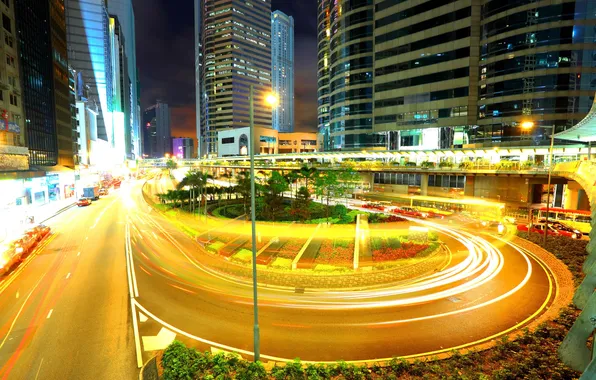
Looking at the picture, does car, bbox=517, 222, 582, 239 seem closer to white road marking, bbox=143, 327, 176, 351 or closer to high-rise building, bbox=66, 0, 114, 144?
white road marking, bbox=143, 327, 176, 351

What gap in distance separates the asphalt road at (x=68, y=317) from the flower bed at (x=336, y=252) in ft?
44.1

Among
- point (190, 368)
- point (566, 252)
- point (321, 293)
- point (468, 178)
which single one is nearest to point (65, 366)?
point (190, 368)

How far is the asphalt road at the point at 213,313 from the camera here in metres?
12.8

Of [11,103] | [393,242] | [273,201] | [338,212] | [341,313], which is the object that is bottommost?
[341,313]

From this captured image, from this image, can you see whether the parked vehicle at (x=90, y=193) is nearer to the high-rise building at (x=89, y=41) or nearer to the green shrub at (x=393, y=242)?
the green shrub at (x=393, y=242)

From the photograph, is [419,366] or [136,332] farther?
[136,332]

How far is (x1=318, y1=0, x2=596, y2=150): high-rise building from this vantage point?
49.1 meters

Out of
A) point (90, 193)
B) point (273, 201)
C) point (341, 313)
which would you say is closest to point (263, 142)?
point (90, 193)

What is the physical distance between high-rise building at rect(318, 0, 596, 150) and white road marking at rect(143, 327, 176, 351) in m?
60.5

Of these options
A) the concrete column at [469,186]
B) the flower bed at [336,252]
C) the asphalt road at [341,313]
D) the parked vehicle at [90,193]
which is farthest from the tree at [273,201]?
the parked vehicle at [90,193]

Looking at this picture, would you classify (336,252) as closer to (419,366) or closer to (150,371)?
(419,366)

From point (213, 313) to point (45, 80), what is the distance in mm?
63021

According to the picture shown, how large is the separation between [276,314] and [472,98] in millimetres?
60649

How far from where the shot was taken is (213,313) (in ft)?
52.5
